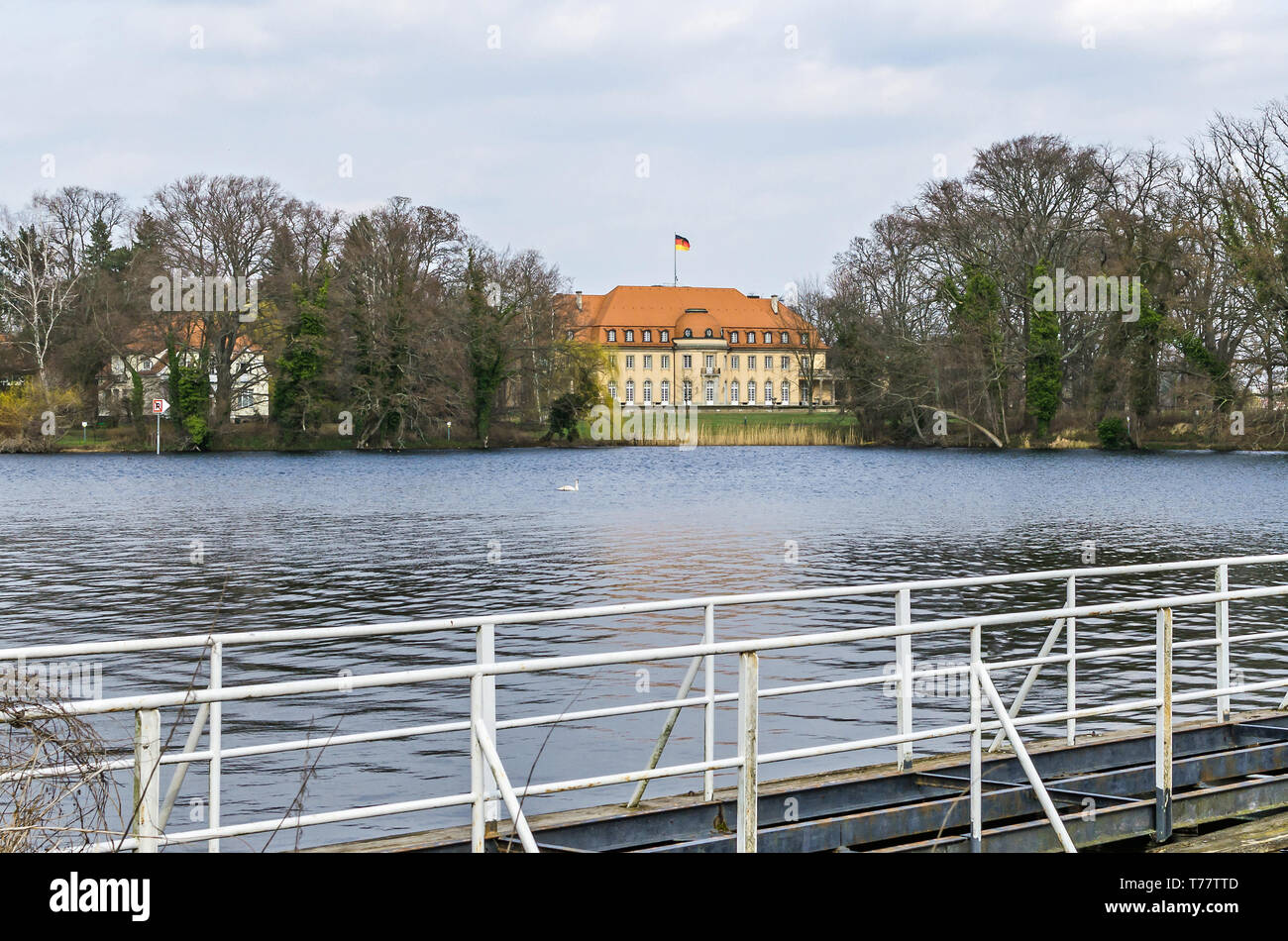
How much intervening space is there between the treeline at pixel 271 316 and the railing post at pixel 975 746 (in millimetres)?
79142

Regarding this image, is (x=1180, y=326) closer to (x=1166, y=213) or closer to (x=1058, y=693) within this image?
(x=1166, y=213)

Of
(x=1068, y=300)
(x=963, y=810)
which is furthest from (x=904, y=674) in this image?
(x=1068, y=300)

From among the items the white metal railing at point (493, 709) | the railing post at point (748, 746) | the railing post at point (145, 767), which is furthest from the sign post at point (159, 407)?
the railing post at point (145, 767)

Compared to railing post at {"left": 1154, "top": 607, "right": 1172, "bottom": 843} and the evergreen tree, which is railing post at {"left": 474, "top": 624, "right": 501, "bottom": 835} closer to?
railing post at {"left": 1154, "top": 607, "right": 1172, "bottom": 843}

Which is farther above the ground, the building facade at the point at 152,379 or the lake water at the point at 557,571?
the building facade at the point at 152,379

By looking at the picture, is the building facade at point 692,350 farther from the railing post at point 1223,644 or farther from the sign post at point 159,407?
the railing post at point 1223,644

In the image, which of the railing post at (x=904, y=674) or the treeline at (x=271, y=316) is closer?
the railing post at (x=904, y=674)

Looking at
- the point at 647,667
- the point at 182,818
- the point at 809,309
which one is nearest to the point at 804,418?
the point at 809,309

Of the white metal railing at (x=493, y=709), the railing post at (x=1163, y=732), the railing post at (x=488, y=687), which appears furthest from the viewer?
the railing post at (x=1163, y=732)

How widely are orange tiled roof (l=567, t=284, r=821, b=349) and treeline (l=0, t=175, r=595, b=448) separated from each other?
242ft

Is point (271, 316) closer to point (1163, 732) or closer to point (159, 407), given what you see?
point (159, 407)

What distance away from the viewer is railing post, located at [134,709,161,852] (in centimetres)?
464

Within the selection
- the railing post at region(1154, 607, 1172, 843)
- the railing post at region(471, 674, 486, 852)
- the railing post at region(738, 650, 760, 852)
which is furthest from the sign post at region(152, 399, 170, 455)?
the railing post at region(738, 650, 760, 852)

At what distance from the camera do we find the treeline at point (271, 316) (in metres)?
83.4
